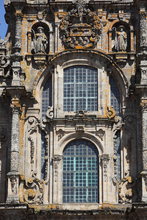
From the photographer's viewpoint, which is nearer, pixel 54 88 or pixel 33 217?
pixel 33 217

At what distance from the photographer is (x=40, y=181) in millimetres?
29297

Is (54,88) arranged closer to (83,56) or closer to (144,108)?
(83,56)

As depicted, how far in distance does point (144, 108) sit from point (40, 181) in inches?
186

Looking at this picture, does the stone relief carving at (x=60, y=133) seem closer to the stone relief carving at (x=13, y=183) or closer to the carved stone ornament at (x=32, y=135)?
the carved stone ornament at (x=32, y=135)

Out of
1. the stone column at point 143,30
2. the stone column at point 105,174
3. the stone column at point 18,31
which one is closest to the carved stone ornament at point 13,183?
the stone column at point 105,174

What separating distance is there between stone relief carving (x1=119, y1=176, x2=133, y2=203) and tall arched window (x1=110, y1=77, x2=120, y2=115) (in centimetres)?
273

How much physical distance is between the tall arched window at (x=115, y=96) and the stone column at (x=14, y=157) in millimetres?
3703

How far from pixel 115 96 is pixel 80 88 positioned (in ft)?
4.58

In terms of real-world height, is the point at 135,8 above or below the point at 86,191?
above

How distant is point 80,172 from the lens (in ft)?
96.9

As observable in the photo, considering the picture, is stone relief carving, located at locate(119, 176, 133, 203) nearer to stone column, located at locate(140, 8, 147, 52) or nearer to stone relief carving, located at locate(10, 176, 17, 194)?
stone relief carving, located at locate(10, 176, 17, 194)

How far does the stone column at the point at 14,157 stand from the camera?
28361mm

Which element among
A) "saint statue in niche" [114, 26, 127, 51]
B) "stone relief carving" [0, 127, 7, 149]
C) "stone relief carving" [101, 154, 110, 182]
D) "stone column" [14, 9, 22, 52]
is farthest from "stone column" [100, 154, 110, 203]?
"stone column" [14, 9, 22, 52]

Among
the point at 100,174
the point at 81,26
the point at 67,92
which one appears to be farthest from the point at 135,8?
the point at 100,174
